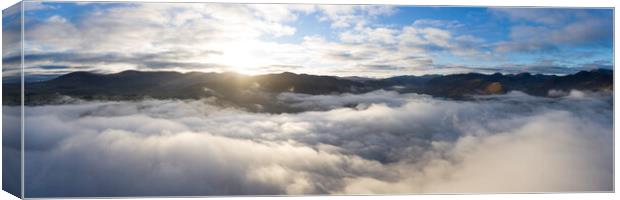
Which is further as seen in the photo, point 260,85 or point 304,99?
point 304,99

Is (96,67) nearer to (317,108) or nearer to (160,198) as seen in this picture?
(160,198)

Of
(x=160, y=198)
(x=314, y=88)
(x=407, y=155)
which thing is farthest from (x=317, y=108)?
(x=160, y=198)

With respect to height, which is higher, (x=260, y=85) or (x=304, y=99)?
(x=260, y=85)
